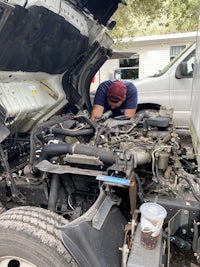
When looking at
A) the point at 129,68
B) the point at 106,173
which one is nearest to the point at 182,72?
the point at 106,173

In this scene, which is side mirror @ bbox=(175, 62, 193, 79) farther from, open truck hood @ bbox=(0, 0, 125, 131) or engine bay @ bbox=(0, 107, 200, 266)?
engine bay @ bbox=(0, 107, 200, 266)

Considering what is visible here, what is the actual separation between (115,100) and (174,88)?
7.68ft

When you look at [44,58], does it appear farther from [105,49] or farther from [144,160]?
[144,160]

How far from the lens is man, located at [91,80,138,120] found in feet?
13.9

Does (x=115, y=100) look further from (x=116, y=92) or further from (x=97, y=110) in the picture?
(x=97, y=110)

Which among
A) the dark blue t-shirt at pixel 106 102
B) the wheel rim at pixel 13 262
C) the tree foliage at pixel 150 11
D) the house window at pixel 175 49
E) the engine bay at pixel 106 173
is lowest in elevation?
the wheel rim at pixel 13 262

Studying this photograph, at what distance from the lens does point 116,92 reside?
4.23 metres

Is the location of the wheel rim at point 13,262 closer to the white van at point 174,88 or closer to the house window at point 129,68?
the white van at point 174,88

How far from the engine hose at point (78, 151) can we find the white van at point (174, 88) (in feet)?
13.5

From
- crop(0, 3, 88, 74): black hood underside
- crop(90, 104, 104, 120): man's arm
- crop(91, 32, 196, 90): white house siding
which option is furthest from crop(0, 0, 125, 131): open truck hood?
crop(91, 32, 196, 90): white house siding

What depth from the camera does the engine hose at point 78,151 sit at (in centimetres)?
219

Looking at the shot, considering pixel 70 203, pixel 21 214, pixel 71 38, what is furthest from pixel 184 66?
pixel 21 214

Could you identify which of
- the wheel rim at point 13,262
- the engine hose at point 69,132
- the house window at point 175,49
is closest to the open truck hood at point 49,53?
the engine hose at point 69,132

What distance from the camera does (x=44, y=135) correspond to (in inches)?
105
